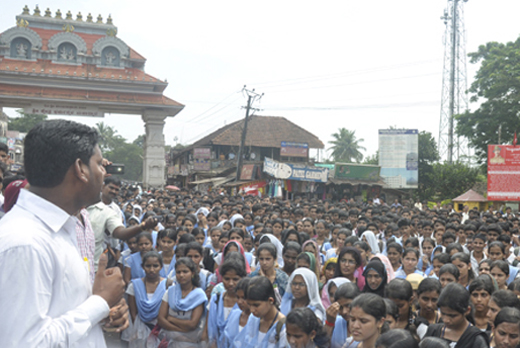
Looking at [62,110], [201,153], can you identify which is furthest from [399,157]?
[62,110]

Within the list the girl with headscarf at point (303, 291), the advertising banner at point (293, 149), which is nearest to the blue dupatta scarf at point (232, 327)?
the girl with headscarf at point (303, 291)

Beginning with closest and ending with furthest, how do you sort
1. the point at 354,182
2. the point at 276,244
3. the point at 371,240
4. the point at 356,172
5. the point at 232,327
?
the point at 232,327 < the point at 276,244 < the point at 371,240 < the point at 354,182 < the point at 356,172

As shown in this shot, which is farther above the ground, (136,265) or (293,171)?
(293,171)

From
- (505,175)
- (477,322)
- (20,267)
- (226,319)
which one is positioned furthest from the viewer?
(505,175)

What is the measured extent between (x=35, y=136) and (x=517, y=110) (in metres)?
28.3

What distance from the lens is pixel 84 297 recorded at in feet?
5.74

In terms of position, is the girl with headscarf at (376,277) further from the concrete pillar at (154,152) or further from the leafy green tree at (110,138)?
the leafy green tree at (110,138)

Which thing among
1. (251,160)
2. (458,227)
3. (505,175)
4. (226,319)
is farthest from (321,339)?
(251,160)

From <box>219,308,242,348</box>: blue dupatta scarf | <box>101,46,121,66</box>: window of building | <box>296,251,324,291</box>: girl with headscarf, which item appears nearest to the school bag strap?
<box>219,308,242,348</box>: blue dupatta scarf

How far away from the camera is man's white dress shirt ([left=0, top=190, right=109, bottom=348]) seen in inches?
59.1

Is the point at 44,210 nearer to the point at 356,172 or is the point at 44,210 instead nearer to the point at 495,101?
the point at 495,101

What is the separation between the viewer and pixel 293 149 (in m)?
35.7

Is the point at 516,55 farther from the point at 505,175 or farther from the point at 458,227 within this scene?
the point at 458,227

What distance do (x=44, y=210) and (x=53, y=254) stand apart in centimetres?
17
